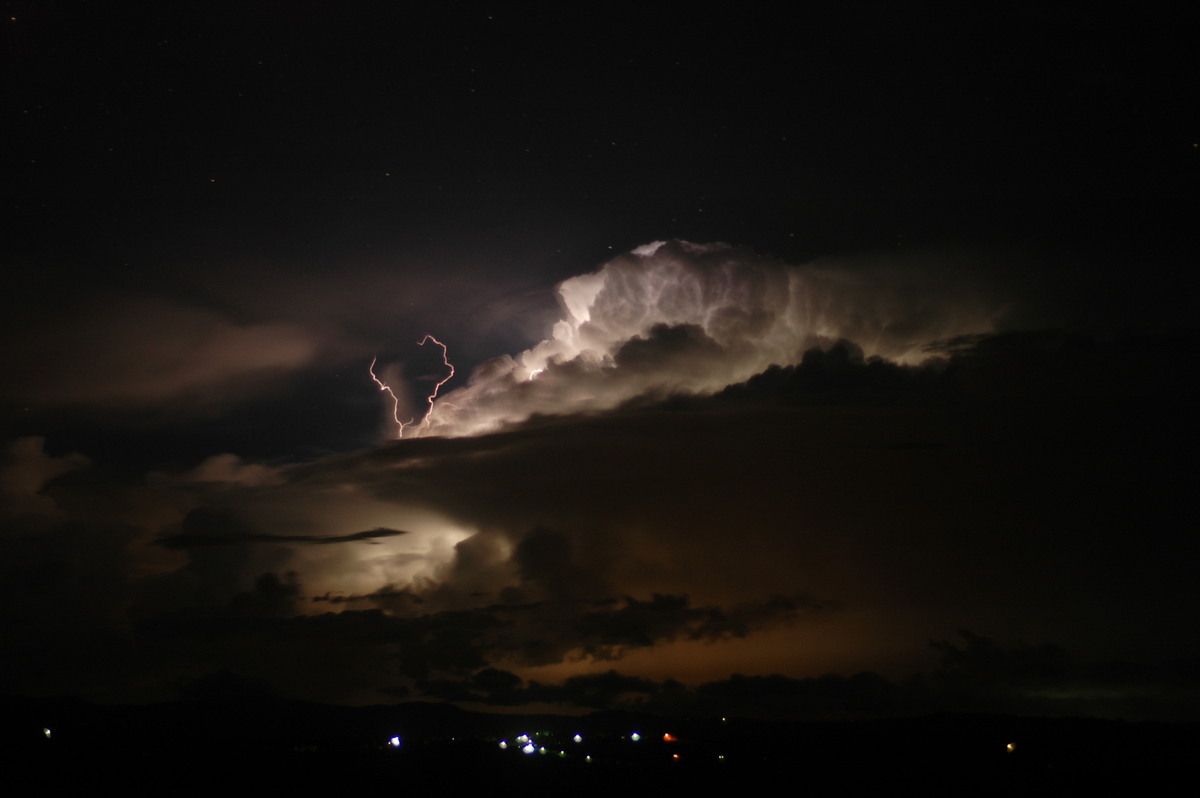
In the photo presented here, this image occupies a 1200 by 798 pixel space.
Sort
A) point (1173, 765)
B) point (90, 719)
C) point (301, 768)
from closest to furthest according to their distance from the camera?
1. point (301, 768)
2. point (1173, 765)
3. point (90, 719)

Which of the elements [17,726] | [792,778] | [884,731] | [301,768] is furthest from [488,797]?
[884,731]

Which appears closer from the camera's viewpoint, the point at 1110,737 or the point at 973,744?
the point at 973,744

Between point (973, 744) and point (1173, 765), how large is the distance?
2776cm

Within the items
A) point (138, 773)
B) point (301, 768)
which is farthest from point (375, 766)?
point (138, 773)

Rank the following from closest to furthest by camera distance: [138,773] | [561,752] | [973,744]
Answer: [138,773], [561,752], [973,744]

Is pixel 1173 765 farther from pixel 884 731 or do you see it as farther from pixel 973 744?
pixel 884 731

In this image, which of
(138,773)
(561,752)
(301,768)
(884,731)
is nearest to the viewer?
(138,773)

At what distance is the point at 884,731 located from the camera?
138m

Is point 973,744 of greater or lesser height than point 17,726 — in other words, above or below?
below

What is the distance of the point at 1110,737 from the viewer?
398 feet

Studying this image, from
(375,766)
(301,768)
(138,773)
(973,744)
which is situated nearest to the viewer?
(138,773)

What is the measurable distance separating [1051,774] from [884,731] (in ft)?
210

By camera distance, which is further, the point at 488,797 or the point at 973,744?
the point at 973,744

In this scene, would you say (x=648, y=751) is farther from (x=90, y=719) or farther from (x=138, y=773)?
(x=90, y=719)
